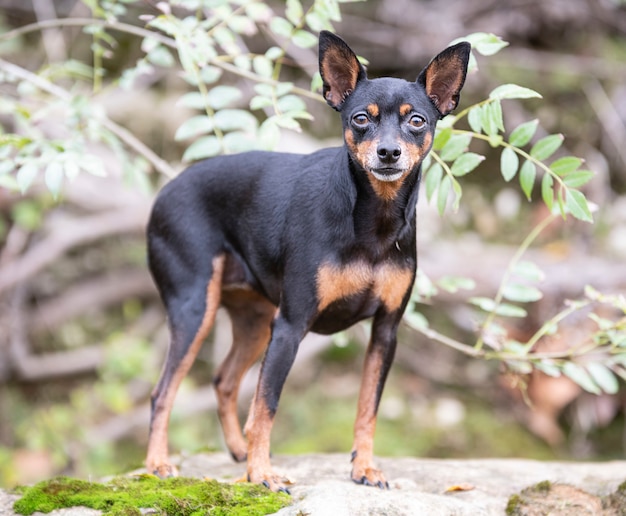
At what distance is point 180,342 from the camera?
4258 millimetres

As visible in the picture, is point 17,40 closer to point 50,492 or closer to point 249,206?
point 249,206

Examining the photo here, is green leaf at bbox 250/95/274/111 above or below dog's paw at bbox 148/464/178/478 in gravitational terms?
above

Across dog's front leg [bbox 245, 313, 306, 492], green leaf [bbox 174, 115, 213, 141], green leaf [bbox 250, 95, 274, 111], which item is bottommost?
dog's front leg [bbox 245, 313, 306, 492]

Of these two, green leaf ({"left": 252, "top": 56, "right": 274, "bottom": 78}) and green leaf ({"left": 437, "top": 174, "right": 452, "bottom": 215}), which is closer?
green leaf ({"left": 437, "top": 174, "right": 452, "bottom": 215})

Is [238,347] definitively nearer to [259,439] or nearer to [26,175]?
[259,439]

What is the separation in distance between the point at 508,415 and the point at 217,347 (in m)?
2.72

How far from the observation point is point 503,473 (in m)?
4.42

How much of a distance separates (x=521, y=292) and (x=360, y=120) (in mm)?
1516

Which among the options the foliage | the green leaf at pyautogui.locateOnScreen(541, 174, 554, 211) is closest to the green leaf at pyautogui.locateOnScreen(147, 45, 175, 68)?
the foliage

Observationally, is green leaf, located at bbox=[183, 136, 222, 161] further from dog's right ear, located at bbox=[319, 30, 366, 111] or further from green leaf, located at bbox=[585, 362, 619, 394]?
green leaf, located at bbox=[585, 362, 619, 394]

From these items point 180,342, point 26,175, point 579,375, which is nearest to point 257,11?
point 26,175

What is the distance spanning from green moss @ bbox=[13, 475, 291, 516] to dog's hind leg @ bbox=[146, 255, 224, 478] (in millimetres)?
583

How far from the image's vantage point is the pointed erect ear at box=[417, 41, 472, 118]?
146 inches

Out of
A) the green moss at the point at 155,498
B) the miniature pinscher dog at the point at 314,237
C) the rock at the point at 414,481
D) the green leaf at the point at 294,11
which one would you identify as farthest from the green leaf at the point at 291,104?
the green moss at the point at 155,498
